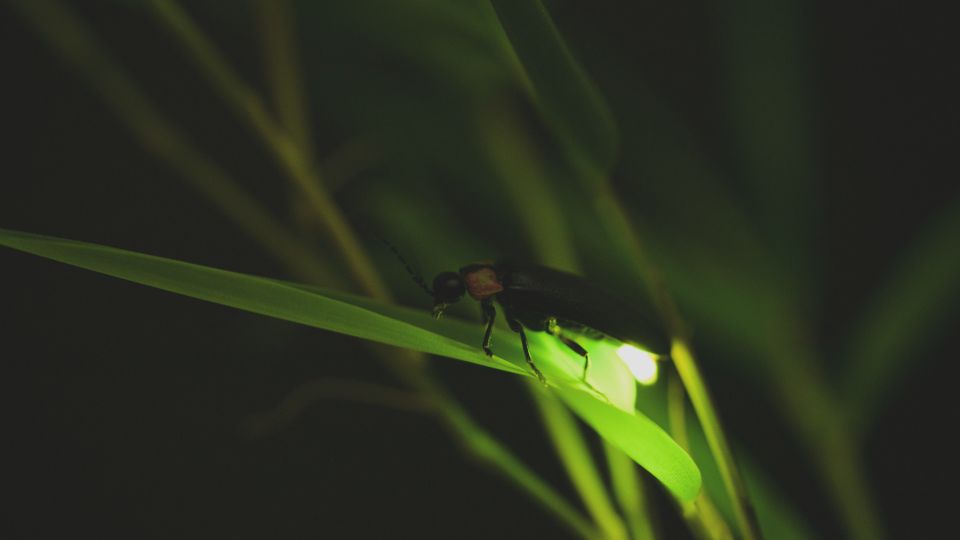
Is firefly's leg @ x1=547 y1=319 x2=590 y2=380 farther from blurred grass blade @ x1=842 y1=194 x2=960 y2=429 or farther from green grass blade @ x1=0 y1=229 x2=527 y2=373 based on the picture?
blurred grass blade @ x1=842 y1=194 x2=960 y2=429

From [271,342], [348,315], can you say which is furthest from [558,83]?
[271,342]

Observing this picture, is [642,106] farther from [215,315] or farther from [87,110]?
[87,110]

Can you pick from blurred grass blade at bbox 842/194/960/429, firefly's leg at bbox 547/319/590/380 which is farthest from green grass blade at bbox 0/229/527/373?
blurred grass blade at bbox 842/194/960/429

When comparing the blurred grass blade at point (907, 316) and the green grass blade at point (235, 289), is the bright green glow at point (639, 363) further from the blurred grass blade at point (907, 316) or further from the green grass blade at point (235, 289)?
the blurred grass blade at point (907, 316)

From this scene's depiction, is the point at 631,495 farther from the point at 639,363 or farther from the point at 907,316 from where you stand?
the point at 907,316

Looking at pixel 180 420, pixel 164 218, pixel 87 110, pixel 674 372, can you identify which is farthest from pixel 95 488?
pixel 674 372

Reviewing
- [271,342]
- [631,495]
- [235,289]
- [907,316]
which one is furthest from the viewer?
[271,342]
